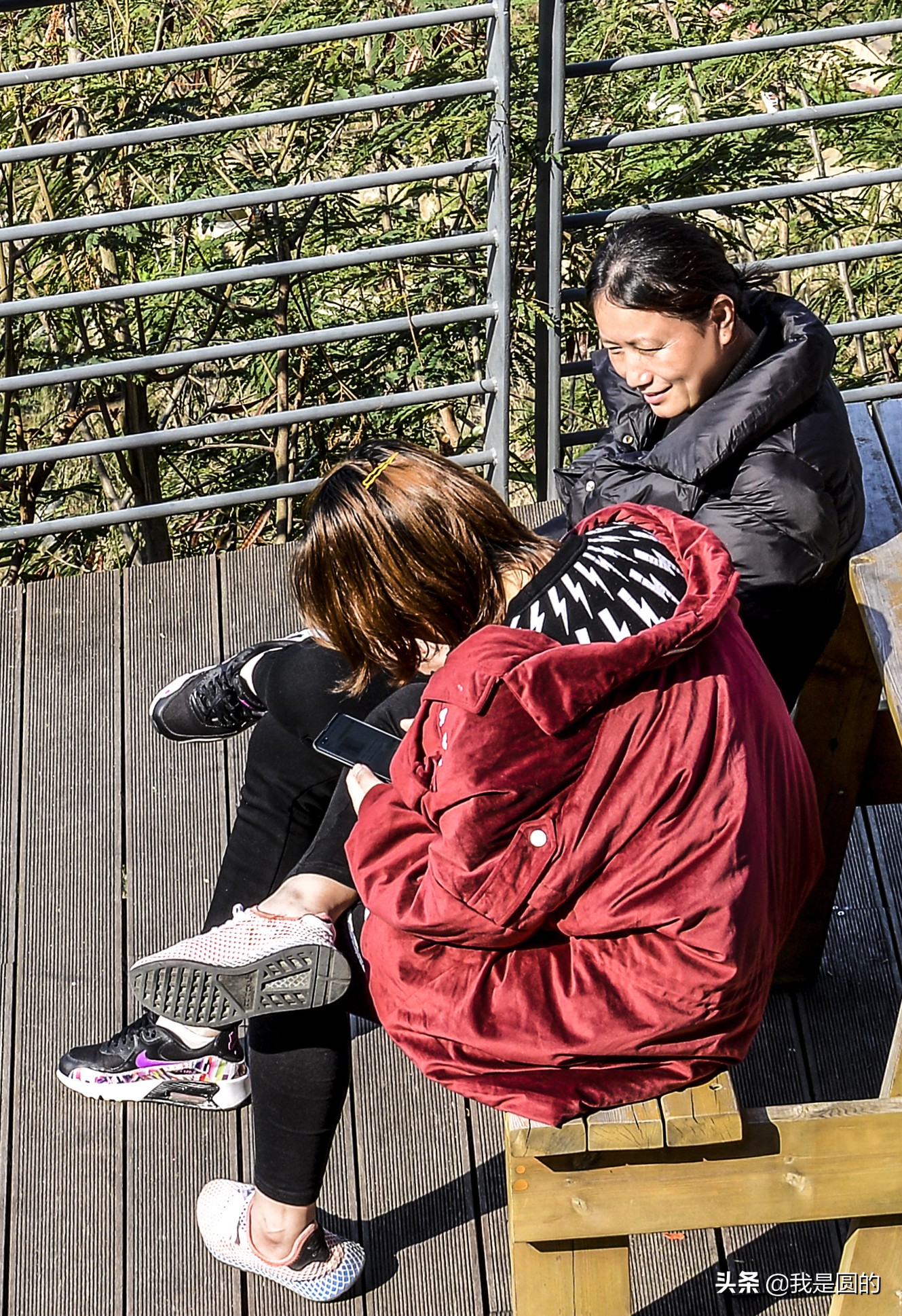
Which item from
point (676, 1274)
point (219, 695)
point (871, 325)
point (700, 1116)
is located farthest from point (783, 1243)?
point (871, 325)

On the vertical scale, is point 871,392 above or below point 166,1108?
above

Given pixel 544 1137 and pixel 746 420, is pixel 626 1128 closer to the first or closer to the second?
pixel 544 1137

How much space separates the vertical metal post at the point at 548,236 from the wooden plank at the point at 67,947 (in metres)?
1.03

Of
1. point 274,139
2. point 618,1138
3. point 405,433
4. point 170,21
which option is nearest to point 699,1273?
point 618,1138

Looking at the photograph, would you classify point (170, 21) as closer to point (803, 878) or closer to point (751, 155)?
point (751, 155)

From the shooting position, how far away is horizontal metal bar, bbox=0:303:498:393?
2832 millimetres

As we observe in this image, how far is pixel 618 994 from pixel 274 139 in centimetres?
450

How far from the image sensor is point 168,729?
270cm

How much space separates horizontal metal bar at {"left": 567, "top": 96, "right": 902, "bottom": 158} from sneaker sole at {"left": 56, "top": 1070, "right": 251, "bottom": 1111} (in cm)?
186

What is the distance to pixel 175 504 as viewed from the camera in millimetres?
3059

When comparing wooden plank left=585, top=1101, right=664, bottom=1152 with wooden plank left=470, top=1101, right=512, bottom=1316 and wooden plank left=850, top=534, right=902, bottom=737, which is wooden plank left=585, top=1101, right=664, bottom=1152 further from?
wooden plank left=850, top=534, right=902, bottom=737

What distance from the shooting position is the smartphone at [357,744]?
187cm

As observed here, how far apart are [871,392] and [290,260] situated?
1.39m

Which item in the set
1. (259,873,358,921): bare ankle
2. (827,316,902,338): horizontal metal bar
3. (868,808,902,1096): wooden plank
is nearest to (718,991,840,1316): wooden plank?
(868,808,902,1096): wooden plank
